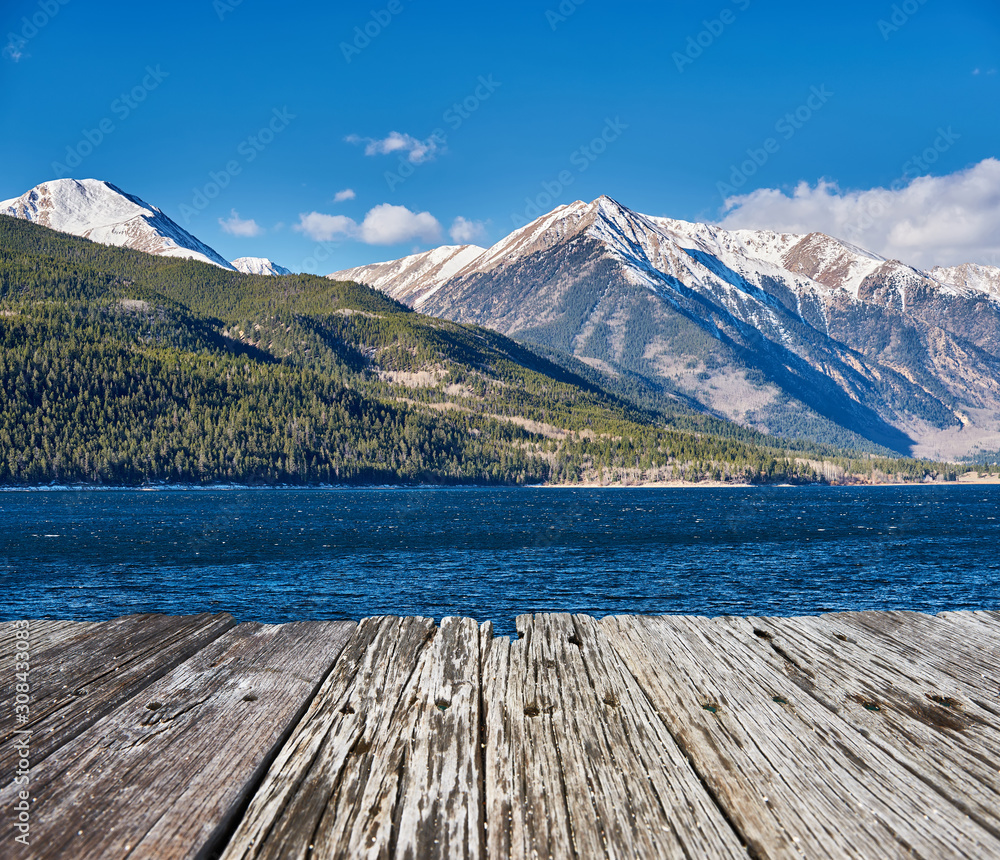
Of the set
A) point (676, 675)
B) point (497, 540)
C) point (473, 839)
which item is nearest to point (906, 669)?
point (676, 675)

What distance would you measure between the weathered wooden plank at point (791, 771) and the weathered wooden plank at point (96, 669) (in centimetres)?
391

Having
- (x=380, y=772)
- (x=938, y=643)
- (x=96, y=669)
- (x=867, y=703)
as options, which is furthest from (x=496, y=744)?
(x=938, y=643)

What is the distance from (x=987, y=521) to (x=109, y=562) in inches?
5729

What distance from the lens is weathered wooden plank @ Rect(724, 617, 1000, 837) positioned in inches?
155

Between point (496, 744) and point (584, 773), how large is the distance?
0.60 metres

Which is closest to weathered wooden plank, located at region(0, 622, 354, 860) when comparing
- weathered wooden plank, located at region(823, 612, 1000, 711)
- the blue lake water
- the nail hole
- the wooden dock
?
the wooden dock

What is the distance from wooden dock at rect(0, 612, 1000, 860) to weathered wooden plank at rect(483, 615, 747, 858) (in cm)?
2

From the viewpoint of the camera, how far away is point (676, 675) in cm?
547

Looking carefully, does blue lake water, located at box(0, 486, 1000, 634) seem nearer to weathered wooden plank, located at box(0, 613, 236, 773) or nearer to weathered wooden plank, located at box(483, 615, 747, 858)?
weathered wooden plank, located at box(0, 613, 236, 773)

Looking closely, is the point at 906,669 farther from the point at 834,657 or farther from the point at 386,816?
the point at 386,816

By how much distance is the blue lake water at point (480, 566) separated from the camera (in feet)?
152

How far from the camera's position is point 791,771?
13.1 feet

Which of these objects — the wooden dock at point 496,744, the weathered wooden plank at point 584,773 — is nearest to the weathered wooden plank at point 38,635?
the wooden dock at point 496,744

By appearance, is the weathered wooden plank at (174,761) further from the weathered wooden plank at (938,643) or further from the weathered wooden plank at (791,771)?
the weathered wooden plank at (938,643)
